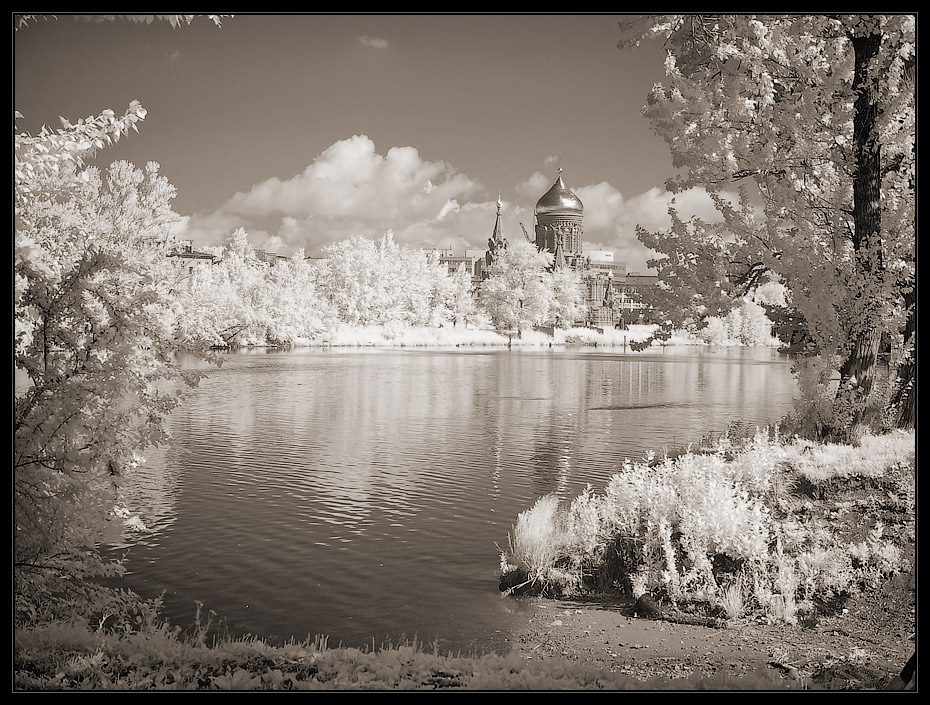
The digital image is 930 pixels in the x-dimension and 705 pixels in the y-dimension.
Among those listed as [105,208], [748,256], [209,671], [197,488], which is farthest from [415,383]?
[209,671]

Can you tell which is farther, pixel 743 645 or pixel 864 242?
pixel 864 242

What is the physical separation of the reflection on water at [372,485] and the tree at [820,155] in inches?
234

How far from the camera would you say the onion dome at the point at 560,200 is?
148375 mm

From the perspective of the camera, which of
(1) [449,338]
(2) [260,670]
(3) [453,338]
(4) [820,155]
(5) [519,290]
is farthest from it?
(5) [519,290]

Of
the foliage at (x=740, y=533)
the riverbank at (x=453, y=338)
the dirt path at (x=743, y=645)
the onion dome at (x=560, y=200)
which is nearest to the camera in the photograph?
the dirt path at (x=743, y=645)

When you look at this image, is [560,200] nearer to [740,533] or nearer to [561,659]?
[740,533]

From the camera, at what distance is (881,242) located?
11258mm

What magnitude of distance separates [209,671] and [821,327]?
9.23 metres

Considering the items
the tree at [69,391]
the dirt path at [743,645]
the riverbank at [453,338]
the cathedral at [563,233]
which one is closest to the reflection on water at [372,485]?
the dirt path at [743,645]

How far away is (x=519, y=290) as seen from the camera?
88188 mm

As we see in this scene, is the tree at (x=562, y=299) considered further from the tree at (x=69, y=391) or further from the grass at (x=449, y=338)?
the tree at (x=69, y=391)

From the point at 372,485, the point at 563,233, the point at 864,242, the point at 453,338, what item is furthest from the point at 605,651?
the point at 563,233

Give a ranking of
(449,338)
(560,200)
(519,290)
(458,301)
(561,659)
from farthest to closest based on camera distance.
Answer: (560,200) < (458,301) < (519,290) < (449,338) < (561,659)

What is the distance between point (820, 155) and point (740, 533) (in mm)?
6116
